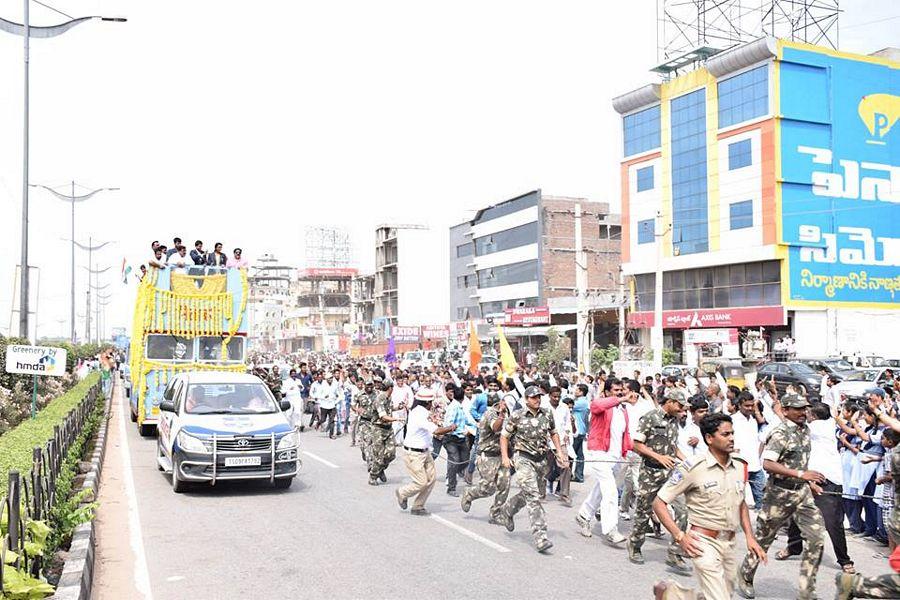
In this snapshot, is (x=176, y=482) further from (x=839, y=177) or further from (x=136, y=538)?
(x=839, y=177)

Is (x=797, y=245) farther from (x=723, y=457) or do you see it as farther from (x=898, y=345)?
(x=723, y=457)

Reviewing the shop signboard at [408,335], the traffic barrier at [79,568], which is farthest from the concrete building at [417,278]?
the traffic barrier at [79,568]

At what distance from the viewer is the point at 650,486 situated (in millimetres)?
8133

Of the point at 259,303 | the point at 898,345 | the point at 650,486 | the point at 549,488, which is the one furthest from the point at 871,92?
the point at 259,303

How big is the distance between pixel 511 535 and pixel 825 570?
10.6ft

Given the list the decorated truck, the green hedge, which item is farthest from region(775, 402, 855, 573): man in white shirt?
the decorated truck

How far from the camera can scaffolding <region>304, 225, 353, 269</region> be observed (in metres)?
122

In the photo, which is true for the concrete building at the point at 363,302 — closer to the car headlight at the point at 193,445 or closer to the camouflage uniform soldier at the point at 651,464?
the car headlight at the point at 193,445

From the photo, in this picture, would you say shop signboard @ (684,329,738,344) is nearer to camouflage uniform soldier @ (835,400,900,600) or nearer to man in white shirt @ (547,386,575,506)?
man in white shirt @ (547,386,575,506)

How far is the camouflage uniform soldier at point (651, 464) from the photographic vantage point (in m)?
8.00

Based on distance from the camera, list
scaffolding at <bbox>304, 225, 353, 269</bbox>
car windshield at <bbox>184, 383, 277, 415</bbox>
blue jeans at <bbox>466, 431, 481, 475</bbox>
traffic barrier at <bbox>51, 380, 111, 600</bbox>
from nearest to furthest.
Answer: traffic barrier at <bbox>51, 380, 111, 600</bbox> → car windshield at <bbox>184, 383, 277, 415</bbox> → blue jeans at <bbox>466, 431, 481, 475</bbox> → scaffolding at <bbox>304, 225, 353, 269</bbox>

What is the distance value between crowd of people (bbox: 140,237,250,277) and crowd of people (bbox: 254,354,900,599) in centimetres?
564

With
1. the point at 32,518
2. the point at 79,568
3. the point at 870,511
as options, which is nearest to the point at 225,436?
the point at 32,518

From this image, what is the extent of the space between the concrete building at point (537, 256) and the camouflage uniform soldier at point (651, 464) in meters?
50.9
